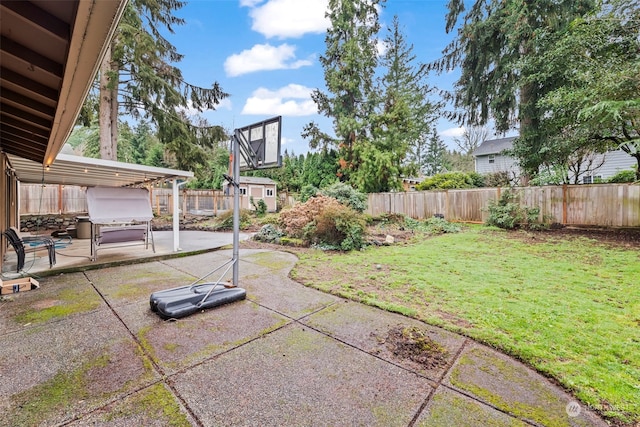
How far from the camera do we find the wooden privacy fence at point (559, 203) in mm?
8031

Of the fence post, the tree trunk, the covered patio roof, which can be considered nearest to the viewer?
the covered patio roof

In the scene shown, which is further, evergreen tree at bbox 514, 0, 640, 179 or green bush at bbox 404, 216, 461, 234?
green bush at bbox 404, 216, 461, 234

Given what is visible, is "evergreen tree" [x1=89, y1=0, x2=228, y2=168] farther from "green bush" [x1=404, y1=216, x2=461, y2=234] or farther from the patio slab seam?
"green bush" [x1=404, y1=216, x2=461, y2=234]

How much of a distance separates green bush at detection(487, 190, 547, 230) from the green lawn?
231 cm

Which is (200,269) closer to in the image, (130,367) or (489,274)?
(130,367)

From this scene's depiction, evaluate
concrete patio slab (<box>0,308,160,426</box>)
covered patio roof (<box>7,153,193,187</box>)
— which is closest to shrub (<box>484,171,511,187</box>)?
covered patio roof (<box>7,153,193,187</box>)

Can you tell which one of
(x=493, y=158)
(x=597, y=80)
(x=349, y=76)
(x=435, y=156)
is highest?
(x=349, y=76)

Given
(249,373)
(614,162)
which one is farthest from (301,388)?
(614,162)

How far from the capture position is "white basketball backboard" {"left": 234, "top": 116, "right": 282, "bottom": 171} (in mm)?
3492

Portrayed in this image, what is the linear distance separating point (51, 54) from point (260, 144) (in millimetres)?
2115

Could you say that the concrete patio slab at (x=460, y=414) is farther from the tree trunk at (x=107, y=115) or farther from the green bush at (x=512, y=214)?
the tree trunk at (x=107, y=115)

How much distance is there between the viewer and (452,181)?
16219 mm

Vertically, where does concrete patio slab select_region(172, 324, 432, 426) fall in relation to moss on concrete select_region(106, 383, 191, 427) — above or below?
below

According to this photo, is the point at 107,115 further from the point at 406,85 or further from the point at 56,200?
the point at 406,85
